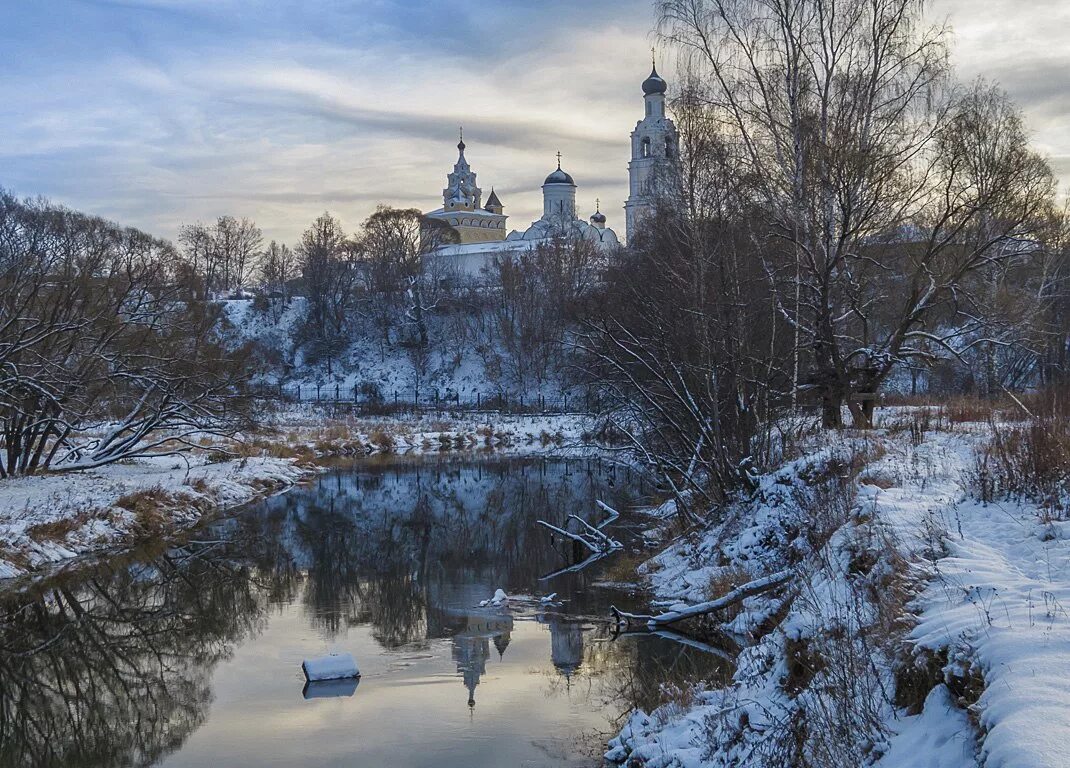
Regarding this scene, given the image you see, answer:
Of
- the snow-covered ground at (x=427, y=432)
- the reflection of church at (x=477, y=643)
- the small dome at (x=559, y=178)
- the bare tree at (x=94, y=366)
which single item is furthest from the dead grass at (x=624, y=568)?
the small dome at (x=559, y=178)

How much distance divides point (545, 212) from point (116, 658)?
9302 cm

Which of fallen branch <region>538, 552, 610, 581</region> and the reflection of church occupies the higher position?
fallen branch <region>538, 552, 610, 581</region>

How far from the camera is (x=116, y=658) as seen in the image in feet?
41.6

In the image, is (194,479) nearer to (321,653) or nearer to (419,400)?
(321,653)

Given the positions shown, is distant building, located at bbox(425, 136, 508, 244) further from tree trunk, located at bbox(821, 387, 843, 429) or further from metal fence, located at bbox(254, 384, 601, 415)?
tree trunk, located at bbox(821, 387, 843, 429)

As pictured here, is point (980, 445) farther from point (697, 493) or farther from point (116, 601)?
point (116, 601)

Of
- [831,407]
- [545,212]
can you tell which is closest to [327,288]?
[545,212]

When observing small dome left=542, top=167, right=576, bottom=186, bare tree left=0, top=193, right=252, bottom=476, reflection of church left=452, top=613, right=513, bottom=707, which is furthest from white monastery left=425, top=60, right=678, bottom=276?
reflection of church left=452, top=613, right=513, bottom=707

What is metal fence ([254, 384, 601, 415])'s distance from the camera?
57.6 metres

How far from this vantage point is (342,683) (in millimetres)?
11047

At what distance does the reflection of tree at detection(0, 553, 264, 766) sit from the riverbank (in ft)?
6.01

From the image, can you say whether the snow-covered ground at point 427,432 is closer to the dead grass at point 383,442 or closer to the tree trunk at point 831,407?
the dead grass at point 383,442

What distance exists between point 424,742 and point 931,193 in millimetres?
14494

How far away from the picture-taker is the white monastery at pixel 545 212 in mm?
79938
